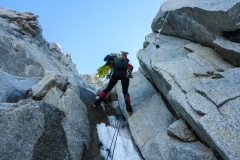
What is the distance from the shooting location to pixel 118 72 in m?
12.5

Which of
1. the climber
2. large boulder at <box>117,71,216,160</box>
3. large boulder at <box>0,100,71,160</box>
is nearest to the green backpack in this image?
the climber

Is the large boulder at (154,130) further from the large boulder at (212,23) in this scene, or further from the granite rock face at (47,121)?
the large boulder at (212,23)

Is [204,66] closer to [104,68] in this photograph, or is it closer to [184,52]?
[184,52]

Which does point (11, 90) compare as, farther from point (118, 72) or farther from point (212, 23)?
point (212, 23)

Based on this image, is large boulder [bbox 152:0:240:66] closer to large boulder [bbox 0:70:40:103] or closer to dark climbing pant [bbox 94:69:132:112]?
dark climbing pant [bbox 94:69:132:112]

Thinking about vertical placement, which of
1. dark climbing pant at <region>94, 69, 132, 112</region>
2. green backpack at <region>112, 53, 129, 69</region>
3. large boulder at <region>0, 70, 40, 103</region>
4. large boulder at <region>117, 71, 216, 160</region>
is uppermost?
large boulder at <region>0, 70, 40, 103</region>

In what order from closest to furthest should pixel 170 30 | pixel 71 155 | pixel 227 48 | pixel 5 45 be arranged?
pixel 71 155 < pixel 227 48 < pixel 170 30 < pixel 5 45

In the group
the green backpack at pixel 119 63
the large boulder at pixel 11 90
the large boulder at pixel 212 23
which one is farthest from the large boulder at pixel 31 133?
the large boulder at pixel 212 23

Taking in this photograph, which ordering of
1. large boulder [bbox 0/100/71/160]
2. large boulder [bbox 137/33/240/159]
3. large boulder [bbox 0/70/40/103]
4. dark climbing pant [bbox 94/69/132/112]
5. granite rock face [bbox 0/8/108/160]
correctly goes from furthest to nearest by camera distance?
1. dark climbing pant [bbox 94/69/132/112]
2. large boulder [bbox 0/70/40/103]
3. granite rock face [bbox 0/8/108/160]
4. large boulder [bbox 0/100/71/160]
5. large boulder [bbox 137/33/240/159]

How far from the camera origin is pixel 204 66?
421 inches

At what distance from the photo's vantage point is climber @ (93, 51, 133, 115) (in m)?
12.6

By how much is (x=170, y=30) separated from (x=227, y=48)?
6.32 m

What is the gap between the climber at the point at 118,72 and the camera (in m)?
12.6

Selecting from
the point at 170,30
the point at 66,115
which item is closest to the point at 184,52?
the point at 170,30
